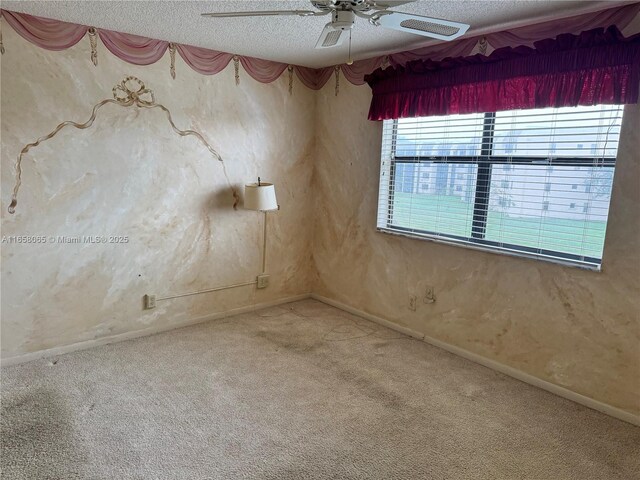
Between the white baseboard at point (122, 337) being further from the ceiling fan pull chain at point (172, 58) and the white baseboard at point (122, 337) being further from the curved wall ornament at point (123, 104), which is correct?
the ceiling fan pull chain at point (172, 58)

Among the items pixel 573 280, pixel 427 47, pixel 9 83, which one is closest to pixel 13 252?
pixel 9 83

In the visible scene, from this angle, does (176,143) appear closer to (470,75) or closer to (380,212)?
(380,212)

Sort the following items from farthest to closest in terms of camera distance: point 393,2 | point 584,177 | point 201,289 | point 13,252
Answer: point 201,289 → point 13,252 → point 584,177 → point 393,2

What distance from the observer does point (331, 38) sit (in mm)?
2123

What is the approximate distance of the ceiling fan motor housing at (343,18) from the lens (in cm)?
188

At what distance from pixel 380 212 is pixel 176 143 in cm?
175

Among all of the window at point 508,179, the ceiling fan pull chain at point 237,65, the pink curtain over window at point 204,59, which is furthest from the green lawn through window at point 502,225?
the pink curtain over window at point 204,59

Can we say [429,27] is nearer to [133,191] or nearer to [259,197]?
[259,197]

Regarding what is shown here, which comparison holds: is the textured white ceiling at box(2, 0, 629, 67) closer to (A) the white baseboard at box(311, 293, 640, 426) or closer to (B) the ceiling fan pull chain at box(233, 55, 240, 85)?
(B) the ceiling fan pull chain at box(233, 55, 240, 85)

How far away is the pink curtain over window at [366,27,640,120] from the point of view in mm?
2363

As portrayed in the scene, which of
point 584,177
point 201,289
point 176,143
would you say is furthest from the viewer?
point 201,289

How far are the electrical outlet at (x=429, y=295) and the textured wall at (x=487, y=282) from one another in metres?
0.05

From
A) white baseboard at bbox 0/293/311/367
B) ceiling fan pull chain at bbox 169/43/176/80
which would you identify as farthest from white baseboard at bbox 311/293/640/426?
ceiling fan pull chain at bbox 169/43/176/80

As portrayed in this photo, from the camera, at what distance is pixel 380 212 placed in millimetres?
3830
